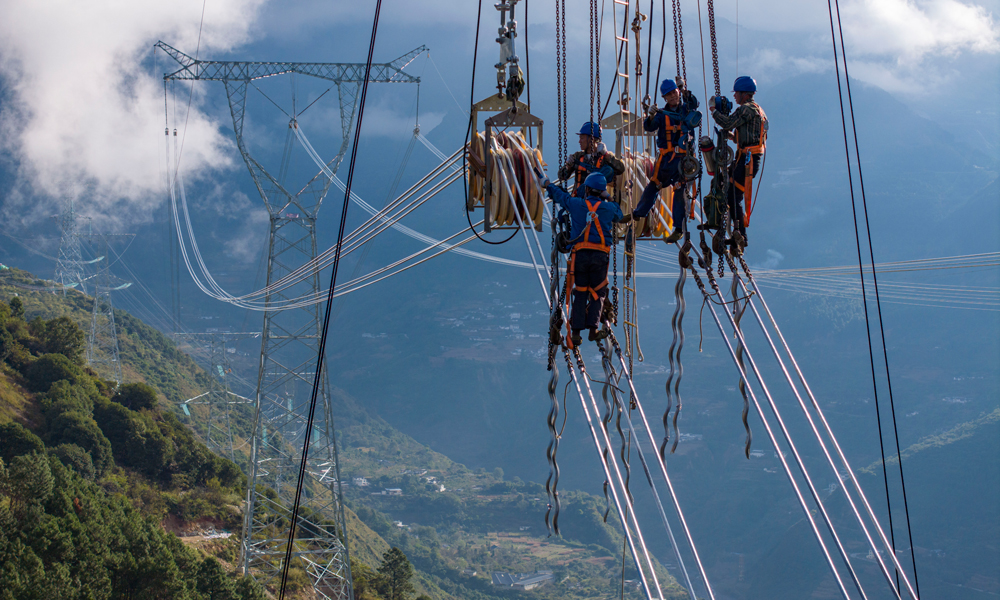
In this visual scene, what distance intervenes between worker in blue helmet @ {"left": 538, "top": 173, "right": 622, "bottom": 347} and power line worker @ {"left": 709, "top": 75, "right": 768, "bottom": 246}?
146 centimetres

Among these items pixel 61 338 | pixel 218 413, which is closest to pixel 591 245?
pixel 61 338

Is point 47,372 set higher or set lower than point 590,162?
lower

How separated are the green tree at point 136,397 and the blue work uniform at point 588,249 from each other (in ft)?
108

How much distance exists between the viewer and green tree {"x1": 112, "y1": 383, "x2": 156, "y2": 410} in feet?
124

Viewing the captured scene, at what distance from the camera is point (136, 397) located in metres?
38.2

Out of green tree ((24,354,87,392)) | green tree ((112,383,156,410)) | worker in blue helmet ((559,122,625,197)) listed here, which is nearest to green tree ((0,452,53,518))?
green tree ((24,354,87,392))

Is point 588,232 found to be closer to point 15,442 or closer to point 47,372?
point 15,442

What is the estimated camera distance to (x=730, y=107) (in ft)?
33.1

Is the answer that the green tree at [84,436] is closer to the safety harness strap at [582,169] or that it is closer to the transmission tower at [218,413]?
the transmission tower at [218,413]

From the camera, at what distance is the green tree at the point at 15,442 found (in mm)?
Answer: 26500

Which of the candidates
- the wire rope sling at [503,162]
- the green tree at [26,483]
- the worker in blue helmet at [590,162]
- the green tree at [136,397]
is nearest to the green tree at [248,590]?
the green tree at [26,483]

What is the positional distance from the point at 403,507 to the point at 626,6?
14375 centimetres

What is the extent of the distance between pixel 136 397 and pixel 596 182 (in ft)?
111

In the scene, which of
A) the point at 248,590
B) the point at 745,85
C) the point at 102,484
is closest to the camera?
the point at 745,85
